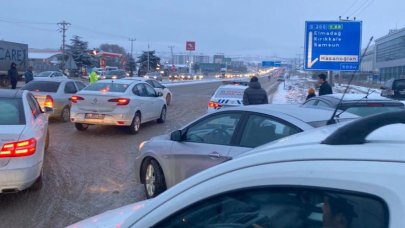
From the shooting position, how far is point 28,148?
611cm

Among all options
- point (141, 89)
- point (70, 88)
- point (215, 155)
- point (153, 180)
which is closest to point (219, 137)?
point (215, 155)

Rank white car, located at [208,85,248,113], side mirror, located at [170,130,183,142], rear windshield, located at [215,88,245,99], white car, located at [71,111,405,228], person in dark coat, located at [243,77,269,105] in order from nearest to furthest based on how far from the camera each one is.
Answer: white car, located at [71,111,405,228]
side mirror, located at [170,130,183,142]
person in dark coat, located at [243,77,269,105]
white car, located at [208,85,248,113]
rear windshield, located at [215,88,245,99]

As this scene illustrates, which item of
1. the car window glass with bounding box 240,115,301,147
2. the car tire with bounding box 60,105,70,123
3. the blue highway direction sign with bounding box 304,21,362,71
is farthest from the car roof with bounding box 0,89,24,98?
the blue highway direction sign with bounding box 304,21,362,71

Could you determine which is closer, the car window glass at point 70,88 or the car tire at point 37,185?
the car tire at point 37,185

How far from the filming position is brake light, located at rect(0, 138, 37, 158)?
584cm

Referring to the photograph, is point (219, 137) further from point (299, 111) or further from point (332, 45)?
point (332, 45)

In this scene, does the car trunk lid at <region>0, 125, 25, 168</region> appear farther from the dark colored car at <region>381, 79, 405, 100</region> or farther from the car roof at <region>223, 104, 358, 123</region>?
the dark colored car at <region>381, 79, 405, 100</region>

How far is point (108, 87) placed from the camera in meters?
13.6

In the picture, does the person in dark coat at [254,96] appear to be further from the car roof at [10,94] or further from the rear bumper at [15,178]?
the rear bumper at [15,178]

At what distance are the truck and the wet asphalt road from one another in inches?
1192

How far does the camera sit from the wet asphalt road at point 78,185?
595 centimetres

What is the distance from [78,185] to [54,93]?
8620mm

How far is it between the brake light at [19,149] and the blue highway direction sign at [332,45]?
40.1 feet

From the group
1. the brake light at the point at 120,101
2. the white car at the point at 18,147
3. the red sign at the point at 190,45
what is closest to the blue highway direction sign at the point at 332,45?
the brake light at the point at 120,101
